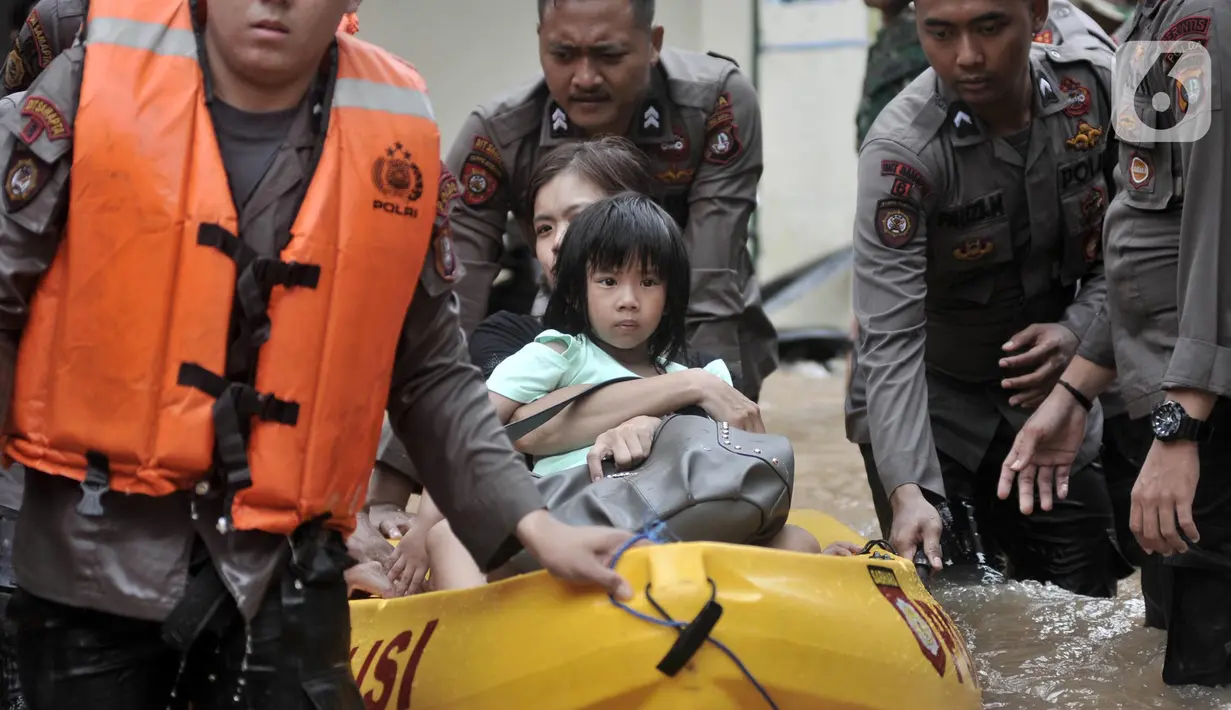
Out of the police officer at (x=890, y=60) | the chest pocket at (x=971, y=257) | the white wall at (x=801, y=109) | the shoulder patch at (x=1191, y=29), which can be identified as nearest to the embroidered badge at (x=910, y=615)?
the shoulder patch at (x=1191, y=29)

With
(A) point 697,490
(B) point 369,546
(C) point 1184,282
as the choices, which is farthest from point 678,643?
(B) point 369,546

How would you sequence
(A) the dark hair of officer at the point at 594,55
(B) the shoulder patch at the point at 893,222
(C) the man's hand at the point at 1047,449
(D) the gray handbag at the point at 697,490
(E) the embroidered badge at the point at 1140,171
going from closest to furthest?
(D) the gray handbag at the point at 697,490 → (E) the embroidered badge at the point at 1140,171 → (C) the man's hand at the point at 1047,449 → (B) the shoulder patch at the point at 893,222 → (A) the dark hair of officer at the point at 594,55

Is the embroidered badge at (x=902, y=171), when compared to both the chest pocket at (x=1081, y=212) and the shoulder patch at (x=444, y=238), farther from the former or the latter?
the shoulder patch at (x=444, y=238)

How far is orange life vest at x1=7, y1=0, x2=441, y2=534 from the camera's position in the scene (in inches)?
87.4

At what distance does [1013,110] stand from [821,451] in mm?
3643

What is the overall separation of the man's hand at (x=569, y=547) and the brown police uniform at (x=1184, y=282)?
1228mm

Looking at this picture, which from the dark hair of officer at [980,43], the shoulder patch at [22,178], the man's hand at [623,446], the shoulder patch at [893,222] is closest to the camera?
the shoulder patch at [22,178]

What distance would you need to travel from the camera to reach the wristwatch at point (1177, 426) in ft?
10.1

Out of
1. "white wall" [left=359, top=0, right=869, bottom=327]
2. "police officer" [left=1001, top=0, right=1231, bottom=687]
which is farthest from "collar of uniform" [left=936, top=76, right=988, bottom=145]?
"white wall" [left=359, top=0, right=869, bottom=327]

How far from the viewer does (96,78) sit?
2225mm

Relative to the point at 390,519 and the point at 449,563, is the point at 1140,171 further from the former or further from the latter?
the point at 390,519

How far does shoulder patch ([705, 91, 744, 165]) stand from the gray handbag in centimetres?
186

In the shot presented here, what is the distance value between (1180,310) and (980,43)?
1.05 m

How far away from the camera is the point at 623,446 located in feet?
9.94
